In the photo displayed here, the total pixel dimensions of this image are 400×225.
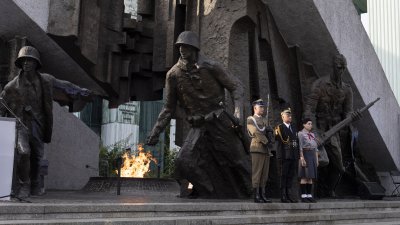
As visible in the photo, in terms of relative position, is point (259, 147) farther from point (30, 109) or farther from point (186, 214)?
point (30, 109)

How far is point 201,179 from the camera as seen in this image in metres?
8.18

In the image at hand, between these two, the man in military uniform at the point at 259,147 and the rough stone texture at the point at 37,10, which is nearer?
the man in military uniform at the point at 259,147

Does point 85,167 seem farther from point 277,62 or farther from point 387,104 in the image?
point 387,104

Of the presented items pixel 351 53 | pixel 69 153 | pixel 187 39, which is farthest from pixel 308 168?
pixel 69 153

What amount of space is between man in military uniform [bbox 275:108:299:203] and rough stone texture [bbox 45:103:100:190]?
682 centimetres

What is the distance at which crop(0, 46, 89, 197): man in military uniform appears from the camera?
746cm

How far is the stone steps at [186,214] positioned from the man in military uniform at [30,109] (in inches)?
88.2

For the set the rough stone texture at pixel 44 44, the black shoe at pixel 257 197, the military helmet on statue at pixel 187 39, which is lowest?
the black shoe at pixel 257 197

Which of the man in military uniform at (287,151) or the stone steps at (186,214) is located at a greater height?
the man in military uniform at (287,151)

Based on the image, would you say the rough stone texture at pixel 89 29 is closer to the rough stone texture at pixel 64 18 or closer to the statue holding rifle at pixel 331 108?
the rough stone texture at pixel 64 18

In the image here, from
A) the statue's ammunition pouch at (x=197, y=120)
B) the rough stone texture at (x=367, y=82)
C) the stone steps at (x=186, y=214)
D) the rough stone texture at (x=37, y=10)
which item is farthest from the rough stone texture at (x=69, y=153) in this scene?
the stone steps at (x=186, y=214)

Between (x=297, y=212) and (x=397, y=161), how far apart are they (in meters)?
9.25

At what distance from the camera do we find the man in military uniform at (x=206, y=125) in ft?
26.2

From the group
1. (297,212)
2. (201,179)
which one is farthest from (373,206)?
(201,179)
